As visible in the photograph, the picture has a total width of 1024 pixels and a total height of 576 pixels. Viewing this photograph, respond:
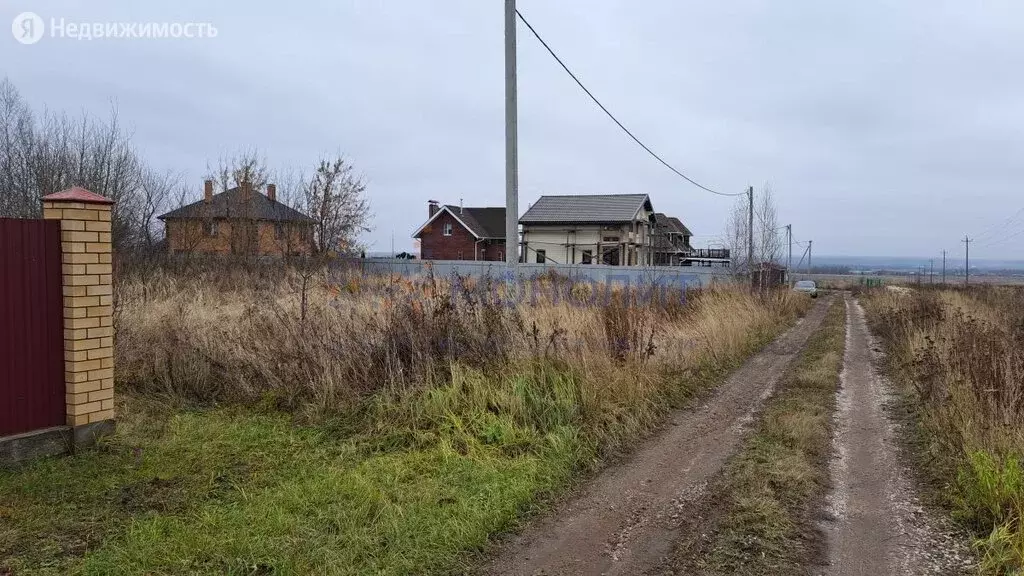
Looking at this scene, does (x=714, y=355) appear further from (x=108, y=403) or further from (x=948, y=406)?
(x=108, y=403)

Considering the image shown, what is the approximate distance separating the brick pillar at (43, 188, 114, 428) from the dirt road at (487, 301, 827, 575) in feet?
11.8

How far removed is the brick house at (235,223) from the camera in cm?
1708

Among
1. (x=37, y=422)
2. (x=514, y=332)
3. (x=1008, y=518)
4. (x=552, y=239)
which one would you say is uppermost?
(x=552, y=239)

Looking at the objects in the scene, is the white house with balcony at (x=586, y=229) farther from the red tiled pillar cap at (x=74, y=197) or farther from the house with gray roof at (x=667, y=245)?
the red tiled pillar cap at (x=74, y=197)

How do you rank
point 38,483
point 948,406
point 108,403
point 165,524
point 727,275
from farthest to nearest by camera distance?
1. point 727,275
2. point 948,406
3. point 108,403
4. point 38,483
5. point 165,524

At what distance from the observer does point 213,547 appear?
3412 mm

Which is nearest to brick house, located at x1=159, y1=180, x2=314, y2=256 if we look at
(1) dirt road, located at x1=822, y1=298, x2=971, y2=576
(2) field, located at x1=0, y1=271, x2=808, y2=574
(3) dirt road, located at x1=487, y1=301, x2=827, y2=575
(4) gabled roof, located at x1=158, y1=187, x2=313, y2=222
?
(4) gabled roof, located at x1=158, y1=187, x2=313, y2=222

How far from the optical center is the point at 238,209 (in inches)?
734

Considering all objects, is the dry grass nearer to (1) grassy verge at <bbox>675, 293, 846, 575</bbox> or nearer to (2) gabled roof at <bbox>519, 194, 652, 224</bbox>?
(1) grassy verge at <bbox>675, 293, 846, 575</bbox>

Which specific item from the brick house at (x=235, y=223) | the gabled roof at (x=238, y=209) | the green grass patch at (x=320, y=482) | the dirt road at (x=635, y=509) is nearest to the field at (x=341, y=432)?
the green grass patch at (x=320, y=482)

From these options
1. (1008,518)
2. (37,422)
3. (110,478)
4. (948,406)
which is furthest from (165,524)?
(948,406)

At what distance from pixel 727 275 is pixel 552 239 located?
25.1 metres

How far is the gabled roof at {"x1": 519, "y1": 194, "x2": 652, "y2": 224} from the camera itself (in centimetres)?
4619

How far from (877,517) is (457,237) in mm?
46703
